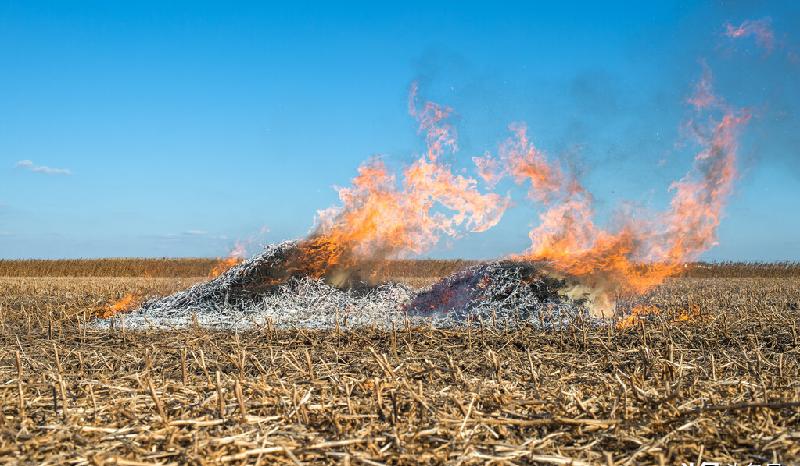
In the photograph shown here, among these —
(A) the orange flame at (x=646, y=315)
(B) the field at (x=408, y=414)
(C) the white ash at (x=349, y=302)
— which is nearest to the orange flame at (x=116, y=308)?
(C) the white ash at (x=349, y=302)

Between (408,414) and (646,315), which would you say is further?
(646,315)

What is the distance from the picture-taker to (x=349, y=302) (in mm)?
15445

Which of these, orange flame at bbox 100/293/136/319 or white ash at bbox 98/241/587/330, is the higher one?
white ash at bbox 98/241/587/330

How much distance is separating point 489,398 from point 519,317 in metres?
8.00

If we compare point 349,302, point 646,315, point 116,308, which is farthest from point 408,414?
point 116,308

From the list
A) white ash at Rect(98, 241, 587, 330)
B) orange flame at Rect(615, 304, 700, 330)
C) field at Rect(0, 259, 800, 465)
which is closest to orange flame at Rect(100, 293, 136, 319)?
white ash at Rect(98, 241, 587, 330)

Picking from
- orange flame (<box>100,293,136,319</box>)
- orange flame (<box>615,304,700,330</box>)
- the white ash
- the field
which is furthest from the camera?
orange flame (<box>100,293,136,319</box>)

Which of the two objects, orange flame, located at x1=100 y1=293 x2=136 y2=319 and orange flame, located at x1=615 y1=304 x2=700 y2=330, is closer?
orange flame, located at x1=615 y1=304 x2=700 y2=330

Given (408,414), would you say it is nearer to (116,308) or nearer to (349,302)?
(349,302)

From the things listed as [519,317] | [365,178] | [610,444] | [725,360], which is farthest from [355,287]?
[610,444]

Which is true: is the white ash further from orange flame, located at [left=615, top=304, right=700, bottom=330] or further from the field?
the field

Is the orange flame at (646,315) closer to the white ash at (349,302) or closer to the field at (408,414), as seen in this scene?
the white ash at (349,302)

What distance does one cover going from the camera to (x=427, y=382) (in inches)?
279

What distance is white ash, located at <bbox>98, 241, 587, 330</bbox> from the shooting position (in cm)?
1341
